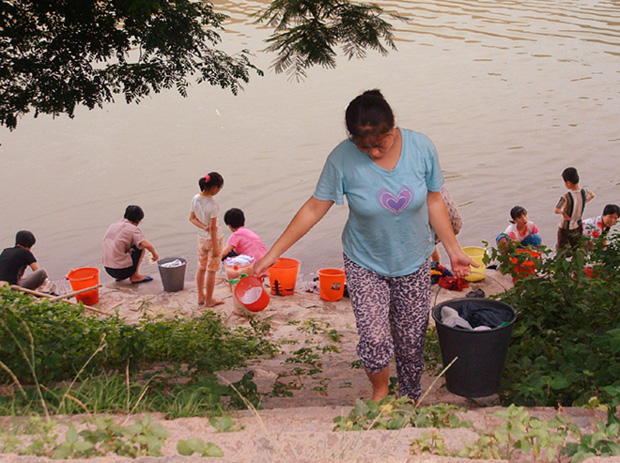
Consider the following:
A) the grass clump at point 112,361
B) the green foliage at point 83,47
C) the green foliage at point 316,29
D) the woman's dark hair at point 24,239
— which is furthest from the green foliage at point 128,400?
the woman's dark hair at point 24,239

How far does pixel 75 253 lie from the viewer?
11258mm

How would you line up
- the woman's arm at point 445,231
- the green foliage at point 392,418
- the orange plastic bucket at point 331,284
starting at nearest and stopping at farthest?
the green foliage at point 392,418, the woman's arm at point 445,231, the orange plastic bucket at point 331,284

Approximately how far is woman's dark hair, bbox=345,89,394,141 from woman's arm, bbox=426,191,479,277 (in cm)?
54

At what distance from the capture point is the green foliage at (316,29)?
4.82 m

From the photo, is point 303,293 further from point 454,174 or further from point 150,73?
point 454,174

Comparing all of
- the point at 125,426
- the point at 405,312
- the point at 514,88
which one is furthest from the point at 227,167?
the point at 125,426

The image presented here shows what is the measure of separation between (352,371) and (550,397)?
170 centimetres

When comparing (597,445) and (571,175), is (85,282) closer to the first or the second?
(571,175)

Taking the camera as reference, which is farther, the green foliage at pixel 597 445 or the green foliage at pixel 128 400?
the green foliage at pixel 128 400

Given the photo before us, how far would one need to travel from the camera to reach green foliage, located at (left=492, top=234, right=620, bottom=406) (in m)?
3.68

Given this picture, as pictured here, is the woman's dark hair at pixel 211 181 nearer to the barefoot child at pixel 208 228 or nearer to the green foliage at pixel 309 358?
the barefoot child at pixel 208 228

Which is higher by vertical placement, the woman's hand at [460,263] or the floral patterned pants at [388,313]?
the woman's hand at [460,263]

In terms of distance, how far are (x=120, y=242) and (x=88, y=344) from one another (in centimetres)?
399

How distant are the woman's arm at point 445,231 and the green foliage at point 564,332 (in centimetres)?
68
